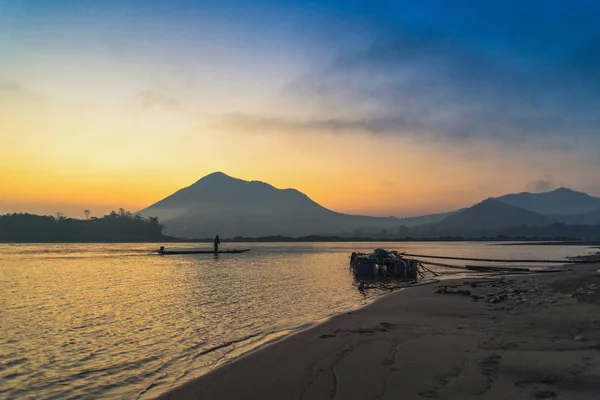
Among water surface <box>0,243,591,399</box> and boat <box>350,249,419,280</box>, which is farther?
boat <box>350,249,419,280</box>

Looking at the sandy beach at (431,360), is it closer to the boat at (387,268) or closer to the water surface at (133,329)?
the water surface at (133,329)

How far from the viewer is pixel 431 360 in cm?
819

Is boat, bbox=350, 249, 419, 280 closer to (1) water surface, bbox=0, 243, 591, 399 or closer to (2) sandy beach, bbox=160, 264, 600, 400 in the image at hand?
(1) water surface, bbox=0, 243, 591, 399

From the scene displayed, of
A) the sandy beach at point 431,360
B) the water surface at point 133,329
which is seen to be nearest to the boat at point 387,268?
the water surface at point 133,329

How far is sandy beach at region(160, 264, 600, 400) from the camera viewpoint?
6461mm

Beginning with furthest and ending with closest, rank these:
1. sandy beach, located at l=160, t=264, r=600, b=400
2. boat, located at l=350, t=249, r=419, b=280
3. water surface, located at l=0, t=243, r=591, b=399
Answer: boat, located at l=350, t=249, r=419, b=280, water surface, located at l=0, t=243, r=591, b=399, sandy beach, located at l=160, t=264, r=600, b=400

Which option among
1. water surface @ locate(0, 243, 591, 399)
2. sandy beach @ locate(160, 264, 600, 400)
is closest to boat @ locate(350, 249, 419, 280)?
water surface @ locate(0, 243, 591, 399)

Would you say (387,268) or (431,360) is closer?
(431,360)

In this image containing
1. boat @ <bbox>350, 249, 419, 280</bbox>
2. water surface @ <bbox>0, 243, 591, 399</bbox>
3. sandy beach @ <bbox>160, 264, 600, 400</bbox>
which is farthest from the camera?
boat @ <bbox>350, 249, 419, 280</bbox>

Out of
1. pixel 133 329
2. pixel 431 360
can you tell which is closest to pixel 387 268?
pixel 133 329

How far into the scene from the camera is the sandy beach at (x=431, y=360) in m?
6.46

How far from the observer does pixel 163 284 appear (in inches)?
1111

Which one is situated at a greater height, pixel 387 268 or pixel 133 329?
pixel 133 329

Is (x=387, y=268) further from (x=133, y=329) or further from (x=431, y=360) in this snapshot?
(x=431, y=360)
